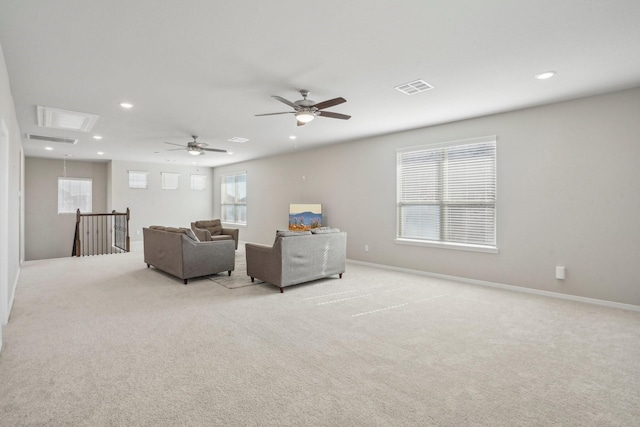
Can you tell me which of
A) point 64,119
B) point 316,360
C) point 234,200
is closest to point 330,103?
point 316,360

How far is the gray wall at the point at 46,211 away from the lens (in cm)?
969

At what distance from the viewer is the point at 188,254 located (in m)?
5.11

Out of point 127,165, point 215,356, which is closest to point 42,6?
point 215,356

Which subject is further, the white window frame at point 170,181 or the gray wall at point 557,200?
the white window frame at point 170,181

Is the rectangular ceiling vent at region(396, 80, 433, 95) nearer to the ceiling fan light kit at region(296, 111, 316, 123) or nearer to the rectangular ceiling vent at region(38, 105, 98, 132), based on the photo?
the ceiling fan light kit at region(296, 111, 316, 123)

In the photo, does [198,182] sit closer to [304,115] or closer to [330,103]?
[304,115]

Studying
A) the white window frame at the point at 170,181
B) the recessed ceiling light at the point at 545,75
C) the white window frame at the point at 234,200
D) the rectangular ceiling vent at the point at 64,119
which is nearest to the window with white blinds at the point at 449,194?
the recessed ceiling light at the point at 545,75

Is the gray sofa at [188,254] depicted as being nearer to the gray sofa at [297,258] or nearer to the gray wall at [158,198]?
the gray sofa at [297,258]

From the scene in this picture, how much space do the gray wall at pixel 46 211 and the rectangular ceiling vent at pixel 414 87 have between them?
1091 centimetres

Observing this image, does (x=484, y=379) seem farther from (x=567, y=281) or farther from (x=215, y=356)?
(x=567, y=281)

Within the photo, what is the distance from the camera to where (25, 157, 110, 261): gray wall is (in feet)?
31.8

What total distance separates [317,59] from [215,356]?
290 cm

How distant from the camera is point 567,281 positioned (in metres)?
4.39

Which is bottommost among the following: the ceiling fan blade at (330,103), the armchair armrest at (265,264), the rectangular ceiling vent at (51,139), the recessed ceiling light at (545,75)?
the armchair armrest at (265,264)
